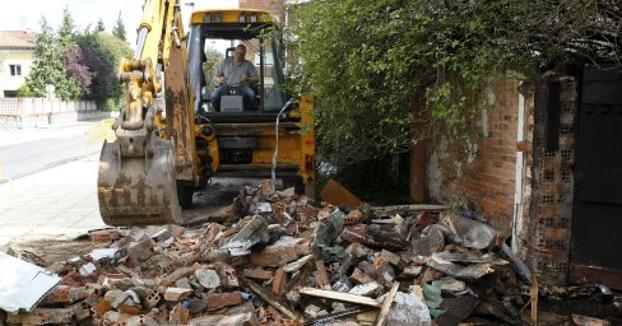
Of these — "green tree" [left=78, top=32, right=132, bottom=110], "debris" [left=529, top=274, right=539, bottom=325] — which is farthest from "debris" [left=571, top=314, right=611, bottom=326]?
"green tree" [left=78, top=32, right=132, bottom=110]

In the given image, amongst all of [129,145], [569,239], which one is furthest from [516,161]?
[129,145]

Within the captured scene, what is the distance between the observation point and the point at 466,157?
748 centimetres

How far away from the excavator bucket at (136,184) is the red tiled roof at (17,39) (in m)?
55.9

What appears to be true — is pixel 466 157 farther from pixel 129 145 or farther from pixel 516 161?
pixel 129 145

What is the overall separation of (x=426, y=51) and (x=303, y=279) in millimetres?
2557

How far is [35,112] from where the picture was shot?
43000 mm

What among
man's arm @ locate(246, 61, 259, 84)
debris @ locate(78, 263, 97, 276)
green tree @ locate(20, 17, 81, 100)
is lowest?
debris @ locate(78, 263, 97, 276)

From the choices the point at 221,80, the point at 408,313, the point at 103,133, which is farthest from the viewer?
the point at 103,133

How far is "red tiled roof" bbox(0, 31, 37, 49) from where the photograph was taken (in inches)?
2240

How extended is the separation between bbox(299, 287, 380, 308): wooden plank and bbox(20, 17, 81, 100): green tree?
47.4 meters

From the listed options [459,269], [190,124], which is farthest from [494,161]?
[190,124]

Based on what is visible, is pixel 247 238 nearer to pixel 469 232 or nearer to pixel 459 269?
pixel 459 269

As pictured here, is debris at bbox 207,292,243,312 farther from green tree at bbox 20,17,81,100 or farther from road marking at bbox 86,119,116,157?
green tree at bbox 20,17,81,100

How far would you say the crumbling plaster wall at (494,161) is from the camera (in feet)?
20.9
